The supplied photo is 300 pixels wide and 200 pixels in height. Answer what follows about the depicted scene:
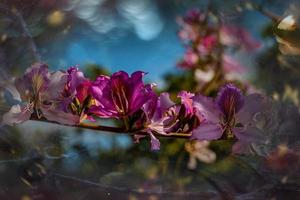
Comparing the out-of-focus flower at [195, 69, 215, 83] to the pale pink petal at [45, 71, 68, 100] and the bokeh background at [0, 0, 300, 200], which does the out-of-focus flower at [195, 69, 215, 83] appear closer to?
the bokeh background at [0, 0, 300, 200]

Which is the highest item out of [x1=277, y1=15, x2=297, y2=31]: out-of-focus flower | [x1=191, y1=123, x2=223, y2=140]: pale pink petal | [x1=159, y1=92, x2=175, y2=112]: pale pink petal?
[x1=277, y1=15, x2=297, y2=31]: out-of-focus flower

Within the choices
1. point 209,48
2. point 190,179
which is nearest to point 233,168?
point 190,179

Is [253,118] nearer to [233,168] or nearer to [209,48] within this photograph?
[233,168]

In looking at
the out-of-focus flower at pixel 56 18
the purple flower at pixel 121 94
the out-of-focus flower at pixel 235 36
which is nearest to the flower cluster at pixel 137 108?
the purple flower at pixel 121 94

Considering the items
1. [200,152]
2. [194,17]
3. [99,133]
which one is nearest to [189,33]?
[194,17]

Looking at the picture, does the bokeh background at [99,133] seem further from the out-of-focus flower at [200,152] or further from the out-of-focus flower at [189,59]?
the out-of-focus flower at [189,59]

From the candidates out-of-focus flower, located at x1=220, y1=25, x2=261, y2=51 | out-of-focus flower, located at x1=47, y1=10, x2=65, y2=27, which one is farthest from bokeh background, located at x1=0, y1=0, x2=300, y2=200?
out-of-focus flower, located at x1=220, y1=25, x2=261, y2=51
